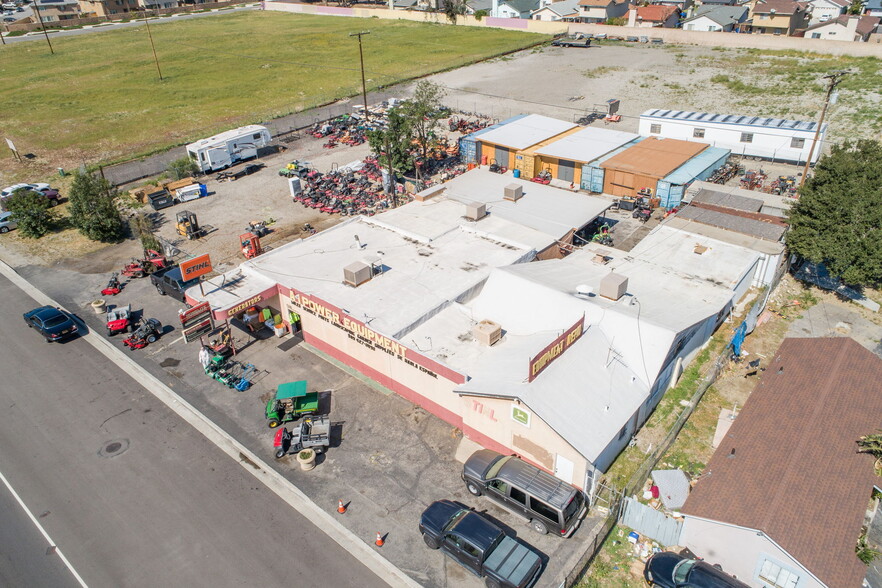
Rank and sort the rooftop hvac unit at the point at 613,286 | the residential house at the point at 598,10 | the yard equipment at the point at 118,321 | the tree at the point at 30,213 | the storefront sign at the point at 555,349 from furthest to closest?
the residential house at the point at 598,10 → the tree at the point at 30,213 → the yard equipment at the point at 118,321 → the rooftop hvac unit at the point at 613,286 → the storefront sign at the point at 555,349

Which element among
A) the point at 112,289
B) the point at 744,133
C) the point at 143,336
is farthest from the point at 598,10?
the point at 143,336


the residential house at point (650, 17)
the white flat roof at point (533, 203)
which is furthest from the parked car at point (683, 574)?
the residential house at point (650, 17)

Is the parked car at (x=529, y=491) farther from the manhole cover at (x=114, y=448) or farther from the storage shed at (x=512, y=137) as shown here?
the storage shed at (x=512, y=137)

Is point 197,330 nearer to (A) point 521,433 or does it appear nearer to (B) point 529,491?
(A) point 521,433

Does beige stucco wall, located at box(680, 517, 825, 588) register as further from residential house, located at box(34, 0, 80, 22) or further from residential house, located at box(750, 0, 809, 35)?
residential house, located at box(34, 0, 80, 22)

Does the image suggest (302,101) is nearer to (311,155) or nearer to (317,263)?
(311,155)

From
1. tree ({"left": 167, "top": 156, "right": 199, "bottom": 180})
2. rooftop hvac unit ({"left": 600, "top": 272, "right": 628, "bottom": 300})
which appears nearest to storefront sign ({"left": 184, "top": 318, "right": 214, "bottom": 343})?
rooftop hvac unit ({"left": 600, "top": 272, "right": 628, "bottom": 300})

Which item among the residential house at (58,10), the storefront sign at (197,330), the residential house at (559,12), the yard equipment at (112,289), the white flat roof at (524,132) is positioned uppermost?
the residential house at (58,10)
